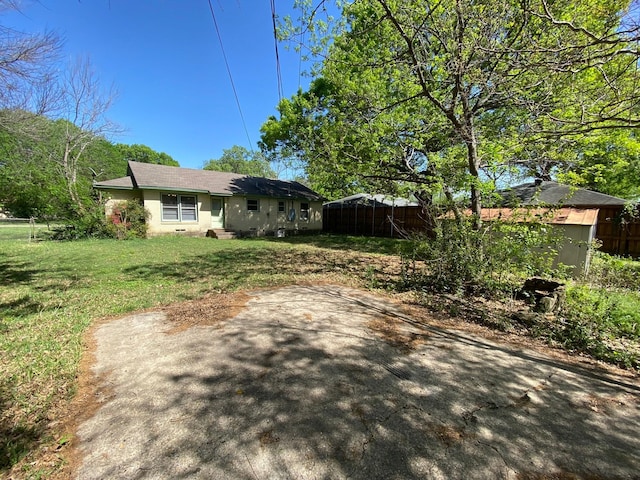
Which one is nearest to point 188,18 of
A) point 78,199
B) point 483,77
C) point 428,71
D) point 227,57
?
point 227,57

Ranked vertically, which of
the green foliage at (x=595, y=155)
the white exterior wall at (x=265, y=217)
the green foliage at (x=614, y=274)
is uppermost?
the green foliage at (x=595, y=155)

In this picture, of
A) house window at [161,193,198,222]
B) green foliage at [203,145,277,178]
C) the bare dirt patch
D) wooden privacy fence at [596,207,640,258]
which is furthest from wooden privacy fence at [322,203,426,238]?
green foliage at [203,145,277,178]

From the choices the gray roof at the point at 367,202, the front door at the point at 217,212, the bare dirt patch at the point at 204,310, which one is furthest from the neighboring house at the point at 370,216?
the bare dirt patch at the point at 204,310

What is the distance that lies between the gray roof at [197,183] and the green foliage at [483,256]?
39.5 ft

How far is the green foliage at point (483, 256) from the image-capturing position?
180 inches

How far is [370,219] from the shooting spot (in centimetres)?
1805

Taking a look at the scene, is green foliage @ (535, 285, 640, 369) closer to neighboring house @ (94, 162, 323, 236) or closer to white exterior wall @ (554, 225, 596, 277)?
white exterior wall @ (554, 225, 596, 277)

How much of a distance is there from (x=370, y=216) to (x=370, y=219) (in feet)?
0.63

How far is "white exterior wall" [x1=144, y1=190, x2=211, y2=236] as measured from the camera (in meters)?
13.2

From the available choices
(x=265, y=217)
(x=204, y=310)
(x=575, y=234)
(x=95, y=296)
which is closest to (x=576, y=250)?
(x=575, y=234)

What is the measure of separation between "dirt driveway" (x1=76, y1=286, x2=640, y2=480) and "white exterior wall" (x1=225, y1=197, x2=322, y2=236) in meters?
12.6

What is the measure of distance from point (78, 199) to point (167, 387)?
Result: 13.4 meters

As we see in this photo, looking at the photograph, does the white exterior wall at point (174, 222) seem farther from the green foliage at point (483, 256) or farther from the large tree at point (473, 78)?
the green foliage at point (483, 256)

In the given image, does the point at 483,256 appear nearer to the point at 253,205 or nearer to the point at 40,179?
the point at 253,205
